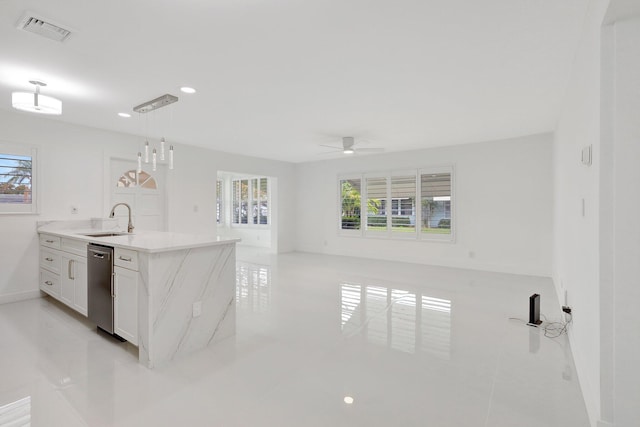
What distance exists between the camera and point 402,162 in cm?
737

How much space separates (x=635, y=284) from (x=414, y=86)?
8.62 ft

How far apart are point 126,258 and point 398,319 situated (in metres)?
2.79

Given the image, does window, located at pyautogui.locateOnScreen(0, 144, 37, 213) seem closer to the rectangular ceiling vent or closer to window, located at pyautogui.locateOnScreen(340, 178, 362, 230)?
the rectangular ceiling vent

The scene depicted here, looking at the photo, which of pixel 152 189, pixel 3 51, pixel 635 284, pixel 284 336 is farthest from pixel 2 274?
pixel 635 284

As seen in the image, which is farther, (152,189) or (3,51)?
(152,189)

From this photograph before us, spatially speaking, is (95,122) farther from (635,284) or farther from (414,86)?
(635,284)

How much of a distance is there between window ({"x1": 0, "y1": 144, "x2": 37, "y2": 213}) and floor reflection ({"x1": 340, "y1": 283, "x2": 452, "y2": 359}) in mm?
4605

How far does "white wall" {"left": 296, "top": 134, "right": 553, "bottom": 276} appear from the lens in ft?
18.9

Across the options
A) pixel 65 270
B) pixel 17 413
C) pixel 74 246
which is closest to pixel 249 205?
pixel 65 270

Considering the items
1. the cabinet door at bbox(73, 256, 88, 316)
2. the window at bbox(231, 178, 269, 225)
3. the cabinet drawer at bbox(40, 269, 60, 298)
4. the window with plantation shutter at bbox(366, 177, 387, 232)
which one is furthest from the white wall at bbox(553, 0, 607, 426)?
the window at bbox(231, 178, 269, 225)

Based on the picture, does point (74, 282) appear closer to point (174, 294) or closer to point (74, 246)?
point (74, 246)

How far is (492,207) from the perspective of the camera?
20.6 feet

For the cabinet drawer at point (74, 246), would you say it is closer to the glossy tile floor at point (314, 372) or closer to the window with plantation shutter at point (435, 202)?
the glossy tile floor at point (314, 372)

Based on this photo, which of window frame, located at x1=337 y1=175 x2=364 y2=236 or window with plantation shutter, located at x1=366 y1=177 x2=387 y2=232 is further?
window frame, located at x1=337 y1=175 x2=364 y2=236
